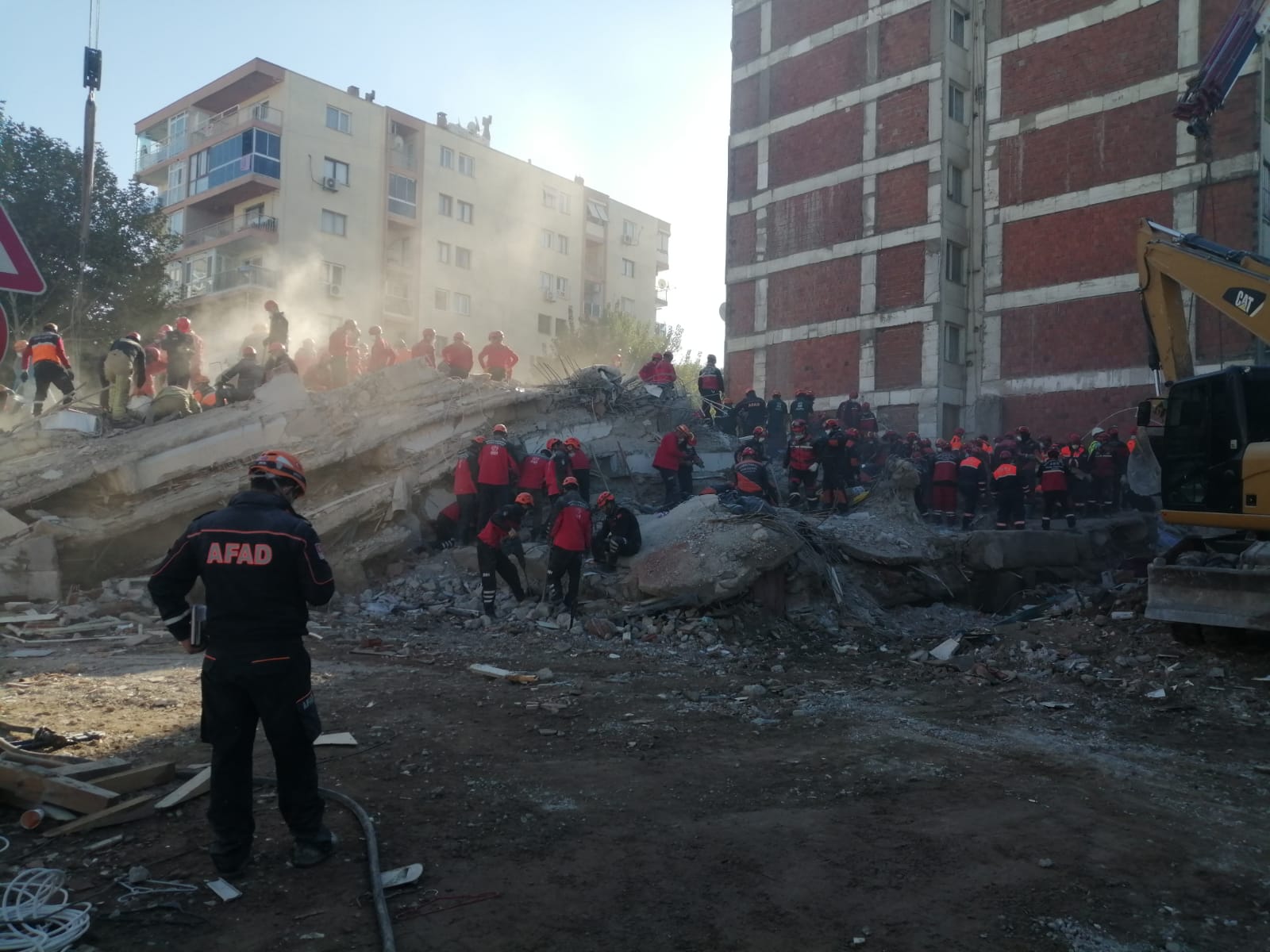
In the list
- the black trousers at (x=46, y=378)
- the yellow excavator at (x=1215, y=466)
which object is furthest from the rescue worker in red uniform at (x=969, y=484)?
the black trousers at (x=46, y=378)

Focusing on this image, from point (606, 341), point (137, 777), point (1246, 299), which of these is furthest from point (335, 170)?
point (137, 777)

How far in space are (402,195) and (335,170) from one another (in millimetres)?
3298

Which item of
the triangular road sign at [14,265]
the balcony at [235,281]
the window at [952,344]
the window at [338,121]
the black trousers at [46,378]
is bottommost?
the triangular road sign at [14,265]

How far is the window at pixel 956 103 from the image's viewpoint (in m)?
25.8

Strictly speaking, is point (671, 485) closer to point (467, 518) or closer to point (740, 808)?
point (467, 518)

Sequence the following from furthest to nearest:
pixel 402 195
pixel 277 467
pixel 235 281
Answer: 1. pixel 402 195
2. pixel 235 281
3. pixel 277 467

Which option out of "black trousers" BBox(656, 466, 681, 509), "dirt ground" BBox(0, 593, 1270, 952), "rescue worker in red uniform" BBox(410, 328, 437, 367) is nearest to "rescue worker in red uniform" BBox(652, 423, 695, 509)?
"black trousers" BBox(656, 466, 681, 509)

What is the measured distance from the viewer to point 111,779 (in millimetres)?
4758

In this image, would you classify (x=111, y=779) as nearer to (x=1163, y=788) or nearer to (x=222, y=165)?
(x=1163, y=788)

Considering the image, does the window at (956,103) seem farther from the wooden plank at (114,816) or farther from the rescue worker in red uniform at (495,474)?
the wooden plank at (114,816)

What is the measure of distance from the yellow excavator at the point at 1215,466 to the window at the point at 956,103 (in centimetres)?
1676

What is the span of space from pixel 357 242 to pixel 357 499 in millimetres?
27502

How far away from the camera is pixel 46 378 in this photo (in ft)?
48.9

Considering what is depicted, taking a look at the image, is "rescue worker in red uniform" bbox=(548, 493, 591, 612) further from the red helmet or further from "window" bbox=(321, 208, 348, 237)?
"window" bbox=(321, 208, 348, 237)
